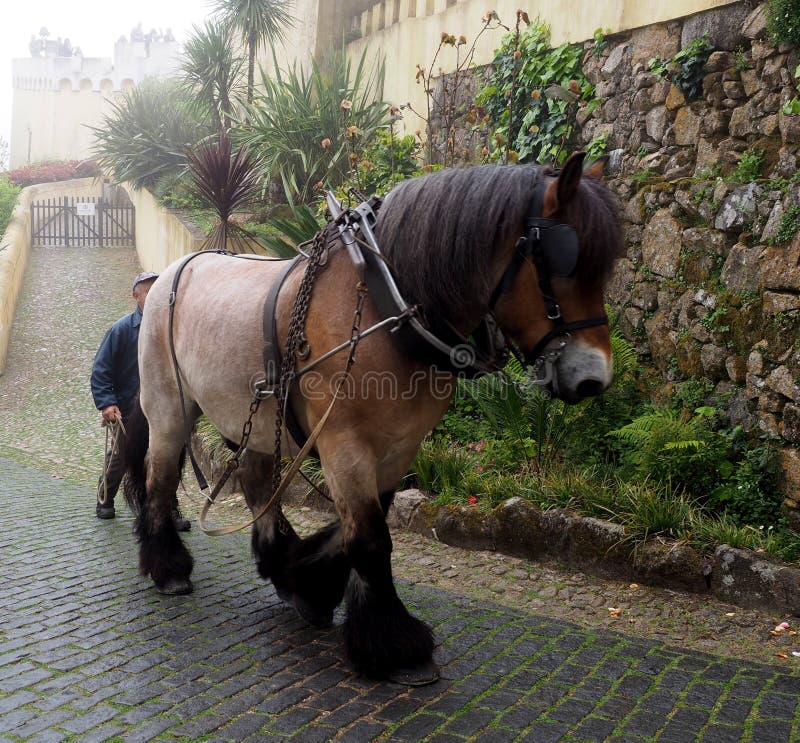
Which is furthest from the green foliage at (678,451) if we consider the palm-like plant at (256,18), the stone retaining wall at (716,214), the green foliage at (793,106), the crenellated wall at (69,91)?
the crenellated wall at (69,91)

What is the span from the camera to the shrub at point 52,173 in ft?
112

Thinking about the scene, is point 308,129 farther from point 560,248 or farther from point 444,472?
point 560,248

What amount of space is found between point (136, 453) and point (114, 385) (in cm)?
134

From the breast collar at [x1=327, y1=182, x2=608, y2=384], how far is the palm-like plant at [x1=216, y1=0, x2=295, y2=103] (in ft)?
44.8

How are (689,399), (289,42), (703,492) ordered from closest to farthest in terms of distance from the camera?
(703,492) → (689,399) → (289,42)

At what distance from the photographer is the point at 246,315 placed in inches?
155

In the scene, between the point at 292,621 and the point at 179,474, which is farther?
the point at 179,474

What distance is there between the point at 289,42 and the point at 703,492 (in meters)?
14.2

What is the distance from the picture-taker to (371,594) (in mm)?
3504

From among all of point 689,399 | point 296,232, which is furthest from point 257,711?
point 296,232

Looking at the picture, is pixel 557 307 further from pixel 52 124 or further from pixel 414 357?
pixel 52 124

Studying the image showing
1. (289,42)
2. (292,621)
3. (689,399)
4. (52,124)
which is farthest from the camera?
(52,124)

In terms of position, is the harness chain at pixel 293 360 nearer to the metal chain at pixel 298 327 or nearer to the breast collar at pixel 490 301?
the metal chain at pixel 298 327

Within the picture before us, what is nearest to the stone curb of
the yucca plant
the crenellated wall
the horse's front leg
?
the horse's front leg
